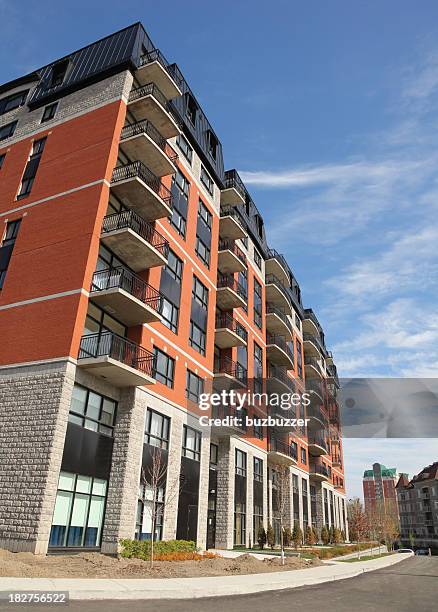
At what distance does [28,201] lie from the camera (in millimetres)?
23594

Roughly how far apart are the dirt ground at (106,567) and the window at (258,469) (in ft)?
50.5

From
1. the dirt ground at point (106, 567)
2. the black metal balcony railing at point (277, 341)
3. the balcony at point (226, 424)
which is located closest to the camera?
the dirt ground at point (106, 567)

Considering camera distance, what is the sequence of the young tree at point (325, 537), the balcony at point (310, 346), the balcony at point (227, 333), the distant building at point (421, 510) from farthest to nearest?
the distant building at point (421, 510) < the balcony at point (310, 346) < the young tree at point (325, 537) < the balcony at point (227, 333)

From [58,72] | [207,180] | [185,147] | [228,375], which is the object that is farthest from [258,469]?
[58,72]

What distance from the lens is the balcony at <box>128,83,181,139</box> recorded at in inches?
937

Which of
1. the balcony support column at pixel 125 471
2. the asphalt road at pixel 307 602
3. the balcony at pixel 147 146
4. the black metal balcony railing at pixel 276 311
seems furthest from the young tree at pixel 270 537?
the balcony at pixel 147 146

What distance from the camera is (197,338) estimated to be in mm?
27875

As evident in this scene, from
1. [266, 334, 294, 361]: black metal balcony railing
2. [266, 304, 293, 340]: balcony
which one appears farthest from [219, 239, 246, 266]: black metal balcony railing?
[266, 334, 294, 361]: black metal balcony railing

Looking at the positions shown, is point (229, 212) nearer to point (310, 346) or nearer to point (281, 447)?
point (281, 447)

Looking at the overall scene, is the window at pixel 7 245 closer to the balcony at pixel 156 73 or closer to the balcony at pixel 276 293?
the balcony at pixel 156 73

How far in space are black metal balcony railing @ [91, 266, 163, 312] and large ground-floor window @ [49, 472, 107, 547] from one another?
26.1ft

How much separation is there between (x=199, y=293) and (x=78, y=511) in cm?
1511

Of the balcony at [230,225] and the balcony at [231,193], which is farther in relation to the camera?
the balcony at [231,193]

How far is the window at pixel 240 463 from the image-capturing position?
30.8 meters
